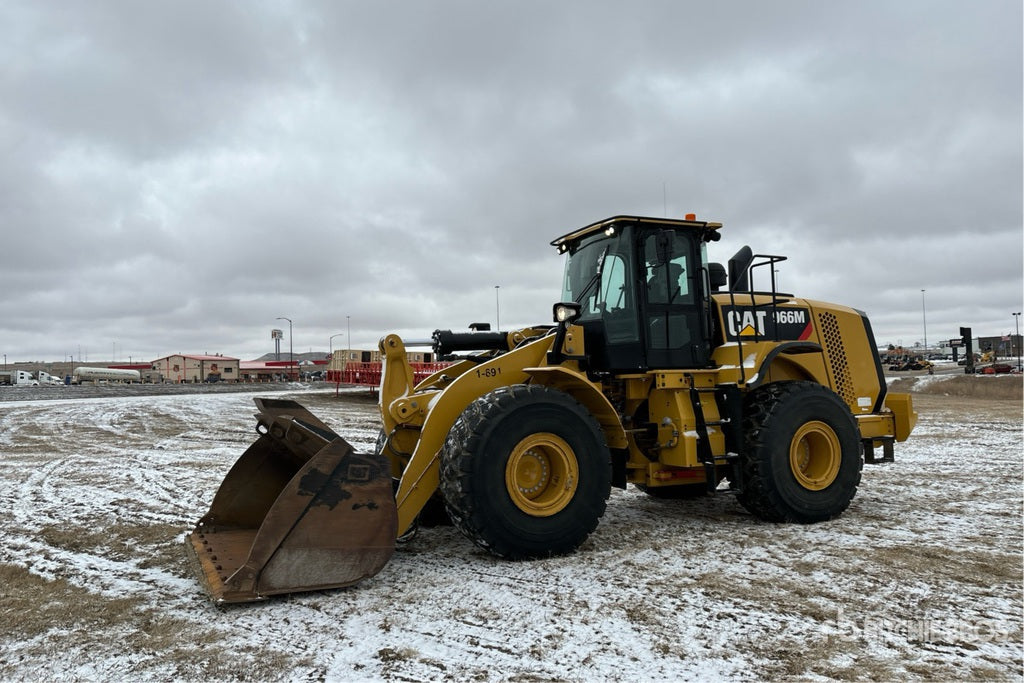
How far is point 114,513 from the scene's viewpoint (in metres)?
6.05

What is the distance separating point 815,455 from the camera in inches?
241

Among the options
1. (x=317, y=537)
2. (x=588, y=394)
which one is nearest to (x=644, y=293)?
(x=588, y=394)

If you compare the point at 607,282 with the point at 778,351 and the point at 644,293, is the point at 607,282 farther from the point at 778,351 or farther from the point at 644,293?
the point at 778,351

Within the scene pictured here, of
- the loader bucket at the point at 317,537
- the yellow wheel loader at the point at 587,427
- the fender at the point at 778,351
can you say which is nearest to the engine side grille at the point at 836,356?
the yellow wheel loader at the point at 587,427

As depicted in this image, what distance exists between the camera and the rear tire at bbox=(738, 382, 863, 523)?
566 centimetres

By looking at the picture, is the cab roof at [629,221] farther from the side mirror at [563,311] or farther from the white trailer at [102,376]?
the white trailer at [102,376]

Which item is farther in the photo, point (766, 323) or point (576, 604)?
point (766, 323)

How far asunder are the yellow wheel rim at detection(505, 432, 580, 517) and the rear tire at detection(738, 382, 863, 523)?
71.5 inches

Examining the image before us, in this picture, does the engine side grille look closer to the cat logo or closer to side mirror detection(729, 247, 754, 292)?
the cat logo

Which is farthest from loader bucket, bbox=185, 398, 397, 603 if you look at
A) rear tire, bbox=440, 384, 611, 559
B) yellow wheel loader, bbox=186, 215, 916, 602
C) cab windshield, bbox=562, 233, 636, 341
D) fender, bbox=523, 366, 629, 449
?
cab windshield, bbox=562, 233, 636, 341

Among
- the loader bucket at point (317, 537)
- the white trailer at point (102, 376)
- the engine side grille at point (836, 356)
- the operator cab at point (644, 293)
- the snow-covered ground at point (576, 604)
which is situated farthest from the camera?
the white trailer at point (102, 376)

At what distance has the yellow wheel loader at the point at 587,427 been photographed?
4000 mm

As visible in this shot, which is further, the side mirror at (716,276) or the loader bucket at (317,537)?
the side mirror at (716,276)

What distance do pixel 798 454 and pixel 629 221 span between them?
2.59 metres
